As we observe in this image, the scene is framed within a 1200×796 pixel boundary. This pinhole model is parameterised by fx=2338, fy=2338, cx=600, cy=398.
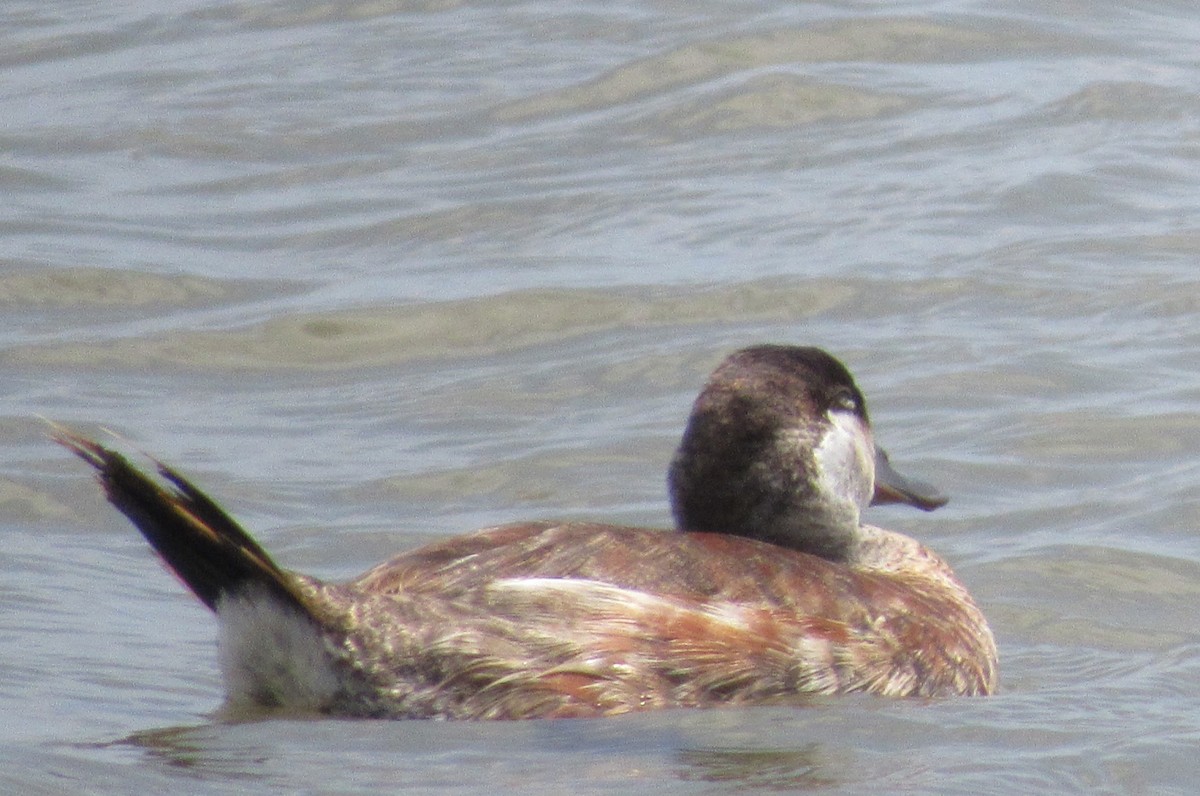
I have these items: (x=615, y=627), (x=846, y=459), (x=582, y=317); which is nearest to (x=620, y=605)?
(x=615, y=627)

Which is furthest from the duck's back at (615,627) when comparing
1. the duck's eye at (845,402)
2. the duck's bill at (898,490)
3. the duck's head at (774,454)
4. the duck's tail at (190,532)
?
the duck's bill at (898,490)

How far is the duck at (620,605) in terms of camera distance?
4.57 metres

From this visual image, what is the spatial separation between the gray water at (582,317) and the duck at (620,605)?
0.32 ft

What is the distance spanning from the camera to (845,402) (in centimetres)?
559

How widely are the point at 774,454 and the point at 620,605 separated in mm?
818

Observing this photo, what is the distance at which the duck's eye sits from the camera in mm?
5539

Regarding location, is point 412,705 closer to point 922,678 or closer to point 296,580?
point 296,580

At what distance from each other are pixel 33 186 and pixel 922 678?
622 cm

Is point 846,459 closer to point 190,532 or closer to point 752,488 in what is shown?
point 752,488

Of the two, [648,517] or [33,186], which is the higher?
[33,186]

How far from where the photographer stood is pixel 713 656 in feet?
15.6

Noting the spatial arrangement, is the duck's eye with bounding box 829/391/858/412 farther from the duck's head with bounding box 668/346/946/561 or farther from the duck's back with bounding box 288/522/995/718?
the duck's back with bounding box 288/522/995/718

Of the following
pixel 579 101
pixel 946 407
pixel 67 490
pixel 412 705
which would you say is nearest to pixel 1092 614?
pixel 946 407

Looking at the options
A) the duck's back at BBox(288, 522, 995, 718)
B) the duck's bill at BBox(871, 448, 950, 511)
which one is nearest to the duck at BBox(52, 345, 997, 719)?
the duck's back at BBox(288, 522, 995, 718)
